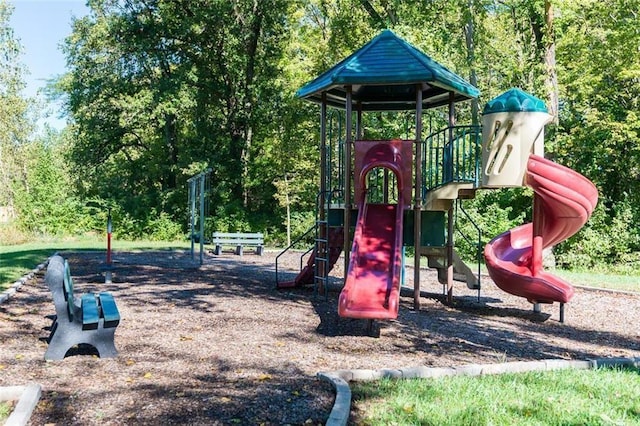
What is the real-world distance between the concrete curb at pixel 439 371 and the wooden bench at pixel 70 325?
7.37 ft

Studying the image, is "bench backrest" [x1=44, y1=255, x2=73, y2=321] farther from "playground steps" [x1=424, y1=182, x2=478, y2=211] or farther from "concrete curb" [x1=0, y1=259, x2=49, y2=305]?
"playground steps" [x1=424, y1=182, x2=478, y2=211]

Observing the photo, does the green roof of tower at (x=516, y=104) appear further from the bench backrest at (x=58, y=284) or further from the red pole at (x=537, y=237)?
the bench backrest at (x=58, y=284)

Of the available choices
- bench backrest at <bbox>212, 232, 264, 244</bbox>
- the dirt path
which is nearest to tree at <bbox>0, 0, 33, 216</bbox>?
bench backrest at <bbox>212, 232, 264, 244</bbox>

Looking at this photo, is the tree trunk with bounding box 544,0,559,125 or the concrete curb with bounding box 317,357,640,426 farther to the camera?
the tree trunk with bounding box 544,0,559,125

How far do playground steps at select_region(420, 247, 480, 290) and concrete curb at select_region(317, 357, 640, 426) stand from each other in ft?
14.9

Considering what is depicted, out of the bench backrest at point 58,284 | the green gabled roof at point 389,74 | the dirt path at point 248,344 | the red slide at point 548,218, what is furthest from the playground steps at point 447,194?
the bench backrest at point 58,284

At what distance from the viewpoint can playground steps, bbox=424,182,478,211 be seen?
9.84 metres

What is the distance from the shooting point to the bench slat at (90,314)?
5.68 meters

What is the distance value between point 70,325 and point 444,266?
668cm

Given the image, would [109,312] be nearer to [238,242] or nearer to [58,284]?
[58,284]

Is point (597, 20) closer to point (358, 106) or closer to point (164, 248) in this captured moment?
point (358, 106)

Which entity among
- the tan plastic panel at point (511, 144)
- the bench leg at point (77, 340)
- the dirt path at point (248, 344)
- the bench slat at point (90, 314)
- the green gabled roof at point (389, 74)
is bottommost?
the dirt path at point (248, 344)

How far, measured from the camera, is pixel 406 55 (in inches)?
388

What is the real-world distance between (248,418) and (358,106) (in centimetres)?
948
